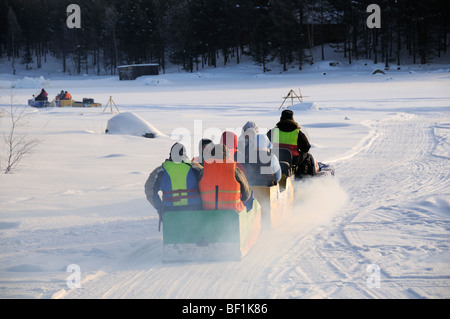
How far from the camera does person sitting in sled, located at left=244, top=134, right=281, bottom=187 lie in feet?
20.8

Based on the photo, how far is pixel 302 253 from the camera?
557 cm

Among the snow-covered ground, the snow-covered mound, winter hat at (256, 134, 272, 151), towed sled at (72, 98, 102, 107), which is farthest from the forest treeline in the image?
winter hat at (256, 134, 272, 151)

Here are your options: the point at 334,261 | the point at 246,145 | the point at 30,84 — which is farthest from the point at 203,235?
the point at 30,84

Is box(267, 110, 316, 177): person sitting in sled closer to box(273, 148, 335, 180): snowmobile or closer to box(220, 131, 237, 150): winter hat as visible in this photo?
→ box(273, 148, 335, 180): snowmobile

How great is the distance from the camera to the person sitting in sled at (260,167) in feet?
20.8

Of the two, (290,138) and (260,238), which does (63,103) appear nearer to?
(290,138)

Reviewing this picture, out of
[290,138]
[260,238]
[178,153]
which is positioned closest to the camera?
[178,153]

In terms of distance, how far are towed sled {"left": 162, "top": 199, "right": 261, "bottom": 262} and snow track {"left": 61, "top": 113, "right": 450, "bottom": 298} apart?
0.37ft

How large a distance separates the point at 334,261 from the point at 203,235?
1.31 meters

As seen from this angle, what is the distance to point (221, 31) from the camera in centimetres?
6319

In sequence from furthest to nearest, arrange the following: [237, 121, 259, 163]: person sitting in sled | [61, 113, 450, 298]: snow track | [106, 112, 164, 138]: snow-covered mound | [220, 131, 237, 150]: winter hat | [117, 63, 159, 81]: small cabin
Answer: [117, 63, 159, 81]: small cabin
[106, 112, 164, 138]: snow-covered mound
[237, 121, 259, 163]: person sitting in sled
[220, 131, 237, 150]: winter hat
[61, 113, 450, 298]: snow track

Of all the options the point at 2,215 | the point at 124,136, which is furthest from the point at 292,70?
the point at 2,215
